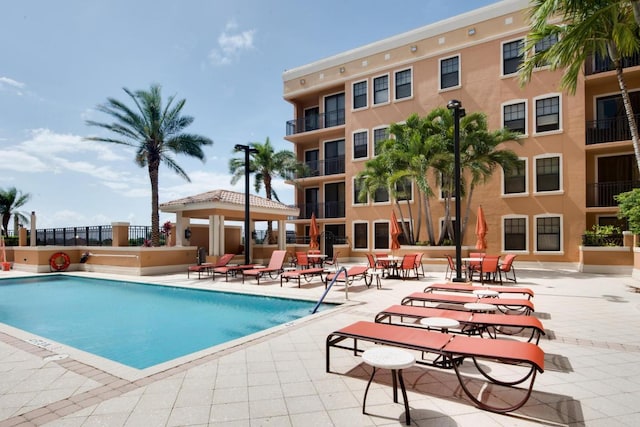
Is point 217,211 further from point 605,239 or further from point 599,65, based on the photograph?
point 599,65

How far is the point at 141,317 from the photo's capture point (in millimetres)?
9188

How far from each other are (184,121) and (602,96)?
2229 centimetres

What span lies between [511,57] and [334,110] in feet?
39.3

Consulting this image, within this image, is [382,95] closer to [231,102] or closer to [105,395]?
[231,102]

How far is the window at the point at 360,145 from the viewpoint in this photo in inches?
976

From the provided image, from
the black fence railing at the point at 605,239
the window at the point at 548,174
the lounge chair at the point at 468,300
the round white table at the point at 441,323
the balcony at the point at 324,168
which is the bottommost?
the lounge chair at the point at 468,300

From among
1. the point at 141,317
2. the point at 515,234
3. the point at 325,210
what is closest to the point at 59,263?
the point at 141,317

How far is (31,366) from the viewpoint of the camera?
4855mm

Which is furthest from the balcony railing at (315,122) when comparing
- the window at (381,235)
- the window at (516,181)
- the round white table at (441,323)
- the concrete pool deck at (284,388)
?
the round white table at (441,323)

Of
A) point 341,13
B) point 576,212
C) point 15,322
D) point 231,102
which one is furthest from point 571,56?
point 15,322

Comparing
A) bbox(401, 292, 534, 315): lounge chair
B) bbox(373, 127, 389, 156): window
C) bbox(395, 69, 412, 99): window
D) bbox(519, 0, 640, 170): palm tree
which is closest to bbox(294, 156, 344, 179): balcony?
bbox(373, 127, 389, 156): window

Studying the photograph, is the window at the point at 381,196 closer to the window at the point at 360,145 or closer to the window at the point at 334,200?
the window at the point at 360,145

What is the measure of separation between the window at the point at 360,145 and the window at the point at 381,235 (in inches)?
193

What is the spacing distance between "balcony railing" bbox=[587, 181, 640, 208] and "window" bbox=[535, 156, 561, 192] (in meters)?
1.52
